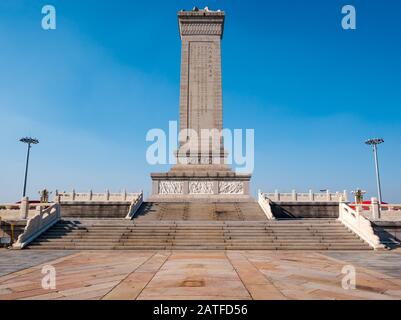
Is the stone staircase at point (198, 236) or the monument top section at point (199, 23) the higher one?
the monument top section at point (199, 23)

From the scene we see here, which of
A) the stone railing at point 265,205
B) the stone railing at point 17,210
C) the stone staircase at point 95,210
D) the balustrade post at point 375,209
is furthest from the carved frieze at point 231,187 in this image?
the stone railing at point 17,210

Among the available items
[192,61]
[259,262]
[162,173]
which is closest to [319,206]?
[162,173]

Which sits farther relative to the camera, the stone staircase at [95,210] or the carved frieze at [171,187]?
the carved frieze at [171,187]

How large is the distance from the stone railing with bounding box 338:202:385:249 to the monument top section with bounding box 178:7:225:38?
23.7 metres

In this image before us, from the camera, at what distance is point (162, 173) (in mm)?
26750

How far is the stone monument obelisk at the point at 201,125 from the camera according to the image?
2656cm

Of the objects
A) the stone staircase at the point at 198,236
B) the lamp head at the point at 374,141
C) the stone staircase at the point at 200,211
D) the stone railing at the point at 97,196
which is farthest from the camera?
the lamp head at the point at 374,141

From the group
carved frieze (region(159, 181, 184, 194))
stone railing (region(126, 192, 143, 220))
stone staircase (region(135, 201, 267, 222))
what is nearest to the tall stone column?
carved frieze (region(159, 181, 184, 194))

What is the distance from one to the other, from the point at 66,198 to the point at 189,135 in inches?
512

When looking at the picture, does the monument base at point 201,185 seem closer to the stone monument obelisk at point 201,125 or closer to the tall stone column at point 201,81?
the stone monument obelisk at point 201,125

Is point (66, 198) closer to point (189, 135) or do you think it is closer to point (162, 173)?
point (162, 173)

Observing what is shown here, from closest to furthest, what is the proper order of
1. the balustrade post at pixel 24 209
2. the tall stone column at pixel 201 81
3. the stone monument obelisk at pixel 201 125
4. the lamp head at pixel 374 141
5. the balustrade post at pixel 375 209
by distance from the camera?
the balustrade post at pixel 24 209 → the balustrade post at pixel 375 209 → the stone monument obelisk at pixel 201 125 → the tall stone column at pixel 201 81 → the lamp head at pixel 374 141

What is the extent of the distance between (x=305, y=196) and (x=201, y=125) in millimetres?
12122

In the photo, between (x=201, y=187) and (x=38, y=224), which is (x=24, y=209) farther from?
(x=201, y=187)
